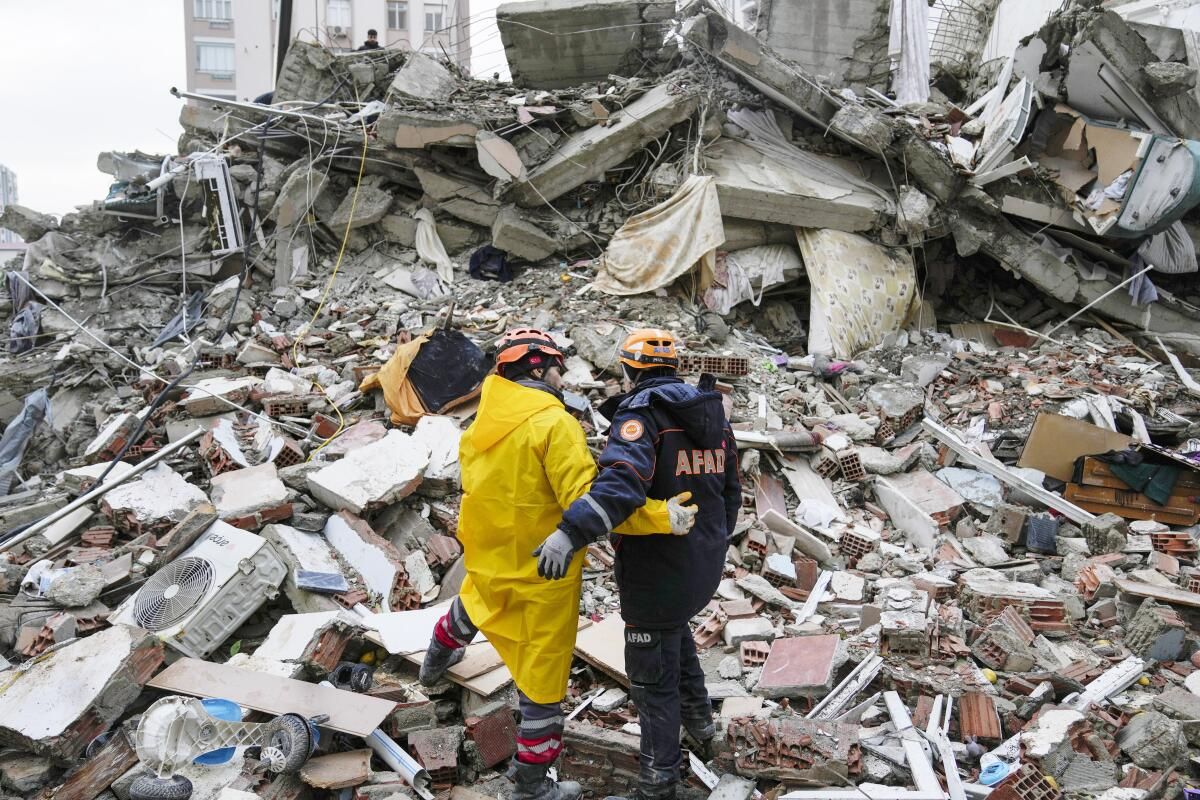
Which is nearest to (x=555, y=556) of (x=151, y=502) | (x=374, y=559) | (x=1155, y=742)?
(x=374, y=559)

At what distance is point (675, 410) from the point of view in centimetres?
274

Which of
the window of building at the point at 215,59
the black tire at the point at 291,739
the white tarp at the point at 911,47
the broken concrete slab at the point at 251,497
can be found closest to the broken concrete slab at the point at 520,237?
the broken concrete slab at the point at 251,497

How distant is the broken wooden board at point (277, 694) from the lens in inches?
120

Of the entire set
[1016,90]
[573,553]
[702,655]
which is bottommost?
[702,655]

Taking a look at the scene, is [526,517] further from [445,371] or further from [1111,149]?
[1111,149]

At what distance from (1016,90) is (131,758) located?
981cm

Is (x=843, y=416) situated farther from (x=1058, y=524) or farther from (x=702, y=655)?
(x=702, y=655)

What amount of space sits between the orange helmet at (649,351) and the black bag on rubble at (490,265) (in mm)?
6420

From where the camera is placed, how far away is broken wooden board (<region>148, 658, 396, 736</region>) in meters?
3.04

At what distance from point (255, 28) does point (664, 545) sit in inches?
1324

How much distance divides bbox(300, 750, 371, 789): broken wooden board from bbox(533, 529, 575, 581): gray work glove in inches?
45.0

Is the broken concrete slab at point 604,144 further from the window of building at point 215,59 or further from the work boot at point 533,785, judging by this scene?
the window of building at point 215,59

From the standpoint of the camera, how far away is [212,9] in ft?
106

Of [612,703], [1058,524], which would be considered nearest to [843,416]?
[1058,524]
